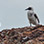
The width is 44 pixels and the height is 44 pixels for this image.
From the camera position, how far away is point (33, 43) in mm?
13875

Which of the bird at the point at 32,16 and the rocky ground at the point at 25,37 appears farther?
the bird at the point at 32,16

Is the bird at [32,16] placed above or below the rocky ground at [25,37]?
above

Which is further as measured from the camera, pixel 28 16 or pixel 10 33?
pixel 28 16

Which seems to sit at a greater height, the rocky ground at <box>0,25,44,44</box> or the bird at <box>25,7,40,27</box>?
the bird at <box>25,7,40,27</box>

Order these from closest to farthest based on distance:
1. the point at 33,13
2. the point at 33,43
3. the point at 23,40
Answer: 1. the point at 33,43
2. the point at 23,40
3. the point at 33,13

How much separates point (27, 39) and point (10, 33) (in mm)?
2741

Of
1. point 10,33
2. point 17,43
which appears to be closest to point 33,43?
point 17,43

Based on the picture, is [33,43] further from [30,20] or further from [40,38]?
[30,20]

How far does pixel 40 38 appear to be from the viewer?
14586 millimetres

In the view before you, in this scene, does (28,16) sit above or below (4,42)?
above

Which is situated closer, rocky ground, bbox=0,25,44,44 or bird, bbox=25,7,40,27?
rocky ground, bbox=0,25,44,44

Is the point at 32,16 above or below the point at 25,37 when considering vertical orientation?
above

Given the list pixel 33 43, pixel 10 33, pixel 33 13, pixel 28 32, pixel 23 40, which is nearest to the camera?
pixel 33 43

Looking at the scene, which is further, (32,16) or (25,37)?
→ (32,16)
